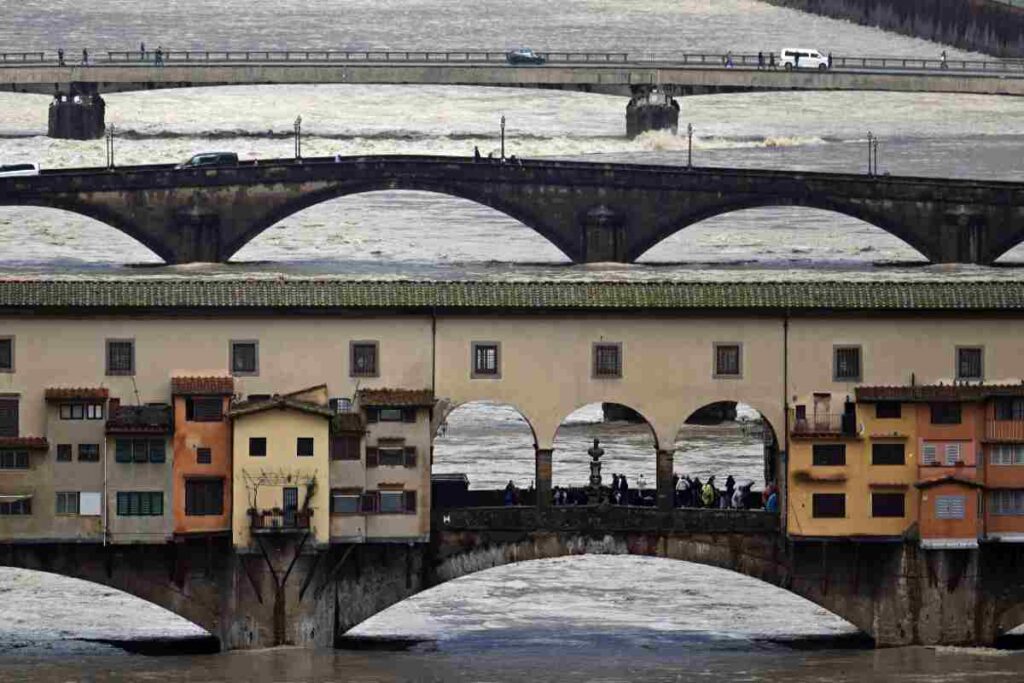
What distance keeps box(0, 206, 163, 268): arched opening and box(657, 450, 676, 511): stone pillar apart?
63.3m

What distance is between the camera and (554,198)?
149750 millimetres

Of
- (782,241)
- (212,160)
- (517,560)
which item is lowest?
(517,560)

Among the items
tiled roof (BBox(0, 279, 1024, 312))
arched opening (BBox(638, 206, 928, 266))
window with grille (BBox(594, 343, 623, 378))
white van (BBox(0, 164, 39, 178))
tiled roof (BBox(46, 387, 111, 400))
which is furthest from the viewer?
white van (BBox(0, 164, 39, 178))

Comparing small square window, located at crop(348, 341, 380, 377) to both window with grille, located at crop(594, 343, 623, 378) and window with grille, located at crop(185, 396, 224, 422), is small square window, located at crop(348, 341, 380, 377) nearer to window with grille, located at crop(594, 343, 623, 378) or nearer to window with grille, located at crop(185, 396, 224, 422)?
window with grille, located at crop(185, 396, 224, 422)

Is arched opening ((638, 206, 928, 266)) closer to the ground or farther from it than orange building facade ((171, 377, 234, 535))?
farther from it

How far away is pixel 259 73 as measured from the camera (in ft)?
586

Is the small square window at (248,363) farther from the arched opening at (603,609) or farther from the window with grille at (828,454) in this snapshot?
the window with grille at (828,454)

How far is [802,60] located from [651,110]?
296 inches

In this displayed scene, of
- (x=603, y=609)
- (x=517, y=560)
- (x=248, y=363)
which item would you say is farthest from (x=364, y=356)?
(x=603, y=609)

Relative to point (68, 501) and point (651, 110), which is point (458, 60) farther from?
point (68, 501)

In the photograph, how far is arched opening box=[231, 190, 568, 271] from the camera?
150m

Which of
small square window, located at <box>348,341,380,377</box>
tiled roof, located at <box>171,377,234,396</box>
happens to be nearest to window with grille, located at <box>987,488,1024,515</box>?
small square window, located at <box>348,341,380,377</box>

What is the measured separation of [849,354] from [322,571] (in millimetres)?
11438

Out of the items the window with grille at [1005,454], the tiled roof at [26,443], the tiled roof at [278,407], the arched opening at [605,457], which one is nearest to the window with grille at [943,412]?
the window with grille at [1005,454]
